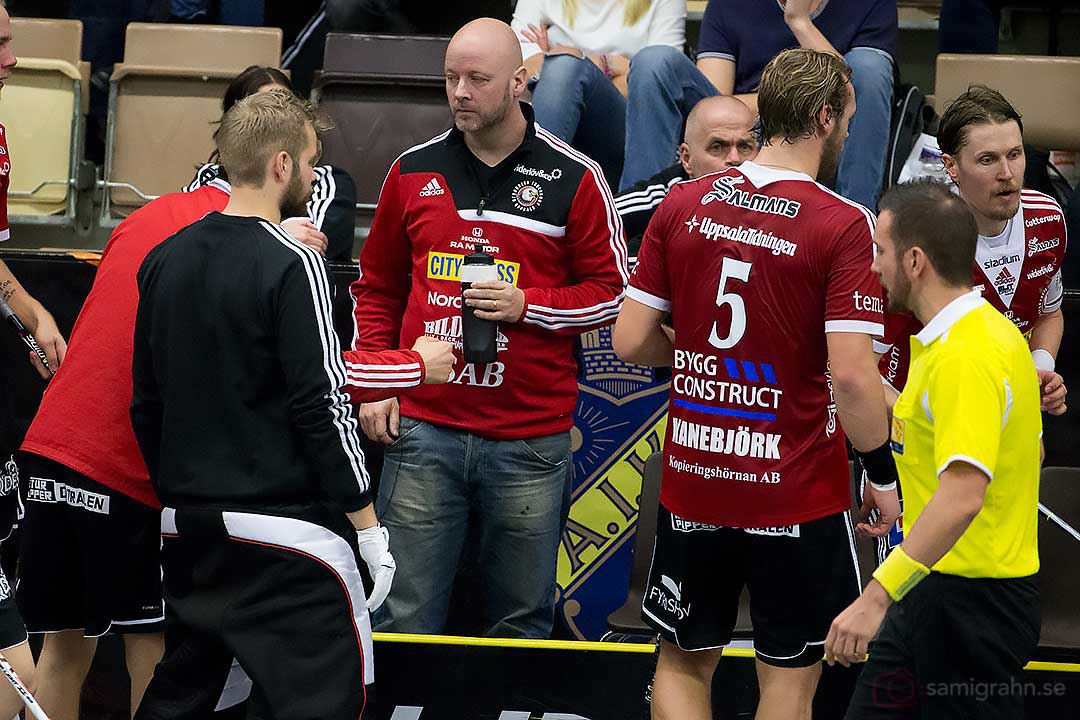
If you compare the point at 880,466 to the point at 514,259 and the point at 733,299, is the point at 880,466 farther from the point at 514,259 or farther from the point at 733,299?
the point at 514,259

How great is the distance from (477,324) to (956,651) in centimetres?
154

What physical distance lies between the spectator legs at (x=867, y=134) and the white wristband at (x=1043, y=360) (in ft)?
3.93

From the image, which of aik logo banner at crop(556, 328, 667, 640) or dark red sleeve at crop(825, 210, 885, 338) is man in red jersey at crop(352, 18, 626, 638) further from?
dark red sleeve at crop(825, 210, 885, 338)

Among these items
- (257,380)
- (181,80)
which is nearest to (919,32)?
(181,80)

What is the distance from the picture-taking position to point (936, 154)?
17.3ft

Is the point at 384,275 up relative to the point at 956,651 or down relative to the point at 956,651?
up

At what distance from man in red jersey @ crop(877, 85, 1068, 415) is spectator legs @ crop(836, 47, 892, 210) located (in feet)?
3.20

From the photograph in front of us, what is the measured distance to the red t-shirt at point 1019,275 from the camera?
398 centimetres

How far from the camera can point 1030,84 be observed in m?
6.11

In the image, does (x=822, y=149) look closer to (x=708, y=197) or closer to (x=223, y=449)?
(x=708, y=197)

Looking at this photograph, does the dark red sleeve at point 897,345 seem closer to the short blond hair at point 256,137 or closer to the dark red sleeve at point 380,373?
the dark red sleeve at point 380,373

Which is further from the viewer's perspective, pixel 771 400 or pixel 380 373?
pixel 380 373

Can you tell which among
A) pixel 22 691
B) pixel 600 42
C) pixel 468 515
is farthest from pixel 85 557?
pixel 600 42

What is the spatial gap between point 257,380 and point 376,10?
14.4 feet
